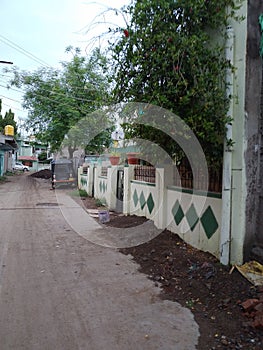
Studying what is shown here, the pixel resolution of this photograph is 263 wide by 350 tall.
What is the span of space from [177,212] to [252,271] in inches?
78.7

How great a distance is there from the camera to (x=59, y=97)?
63.8 ft

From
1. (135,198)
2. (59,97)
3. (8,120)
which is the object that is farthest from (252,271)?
(8,120)

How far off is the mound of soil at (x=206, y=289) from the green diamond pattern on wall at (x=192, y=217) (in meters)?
0.38

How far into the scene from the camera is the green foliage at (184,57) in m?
3.68

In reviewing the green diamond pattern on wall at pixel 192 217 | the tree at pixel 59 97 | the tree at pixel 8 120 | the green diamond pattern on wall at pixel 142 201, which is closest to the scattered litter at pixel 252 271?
the green diamond pattern on wall at pixel 192 217

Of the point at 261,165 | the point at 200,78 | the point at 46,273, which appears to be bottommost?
the point at 46,273

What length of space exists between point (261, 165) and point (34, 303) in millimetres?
3156

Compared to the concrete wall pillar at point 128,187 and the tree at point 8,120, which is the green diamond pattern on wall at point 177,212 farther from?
the tree at point 8,120

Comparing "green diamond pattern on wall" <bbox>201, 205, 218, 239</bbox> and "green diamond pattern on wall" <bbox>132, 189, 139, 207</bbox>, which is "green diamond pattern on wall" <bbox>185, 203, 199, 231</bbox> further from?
"green diamond pattern on wall" <bbox>132, 189, 139, 207</bbox>

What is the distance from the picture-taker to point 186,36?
3.75 meters

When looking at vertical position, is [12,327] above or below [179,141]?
below

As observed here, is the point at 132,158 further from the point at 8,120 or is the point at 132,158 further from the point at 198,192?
the point at 8,120

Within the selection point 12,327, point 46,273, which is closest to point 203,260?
point 46,273

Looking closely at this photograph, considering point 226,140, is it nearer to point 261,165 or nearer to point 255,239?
point 261,165
